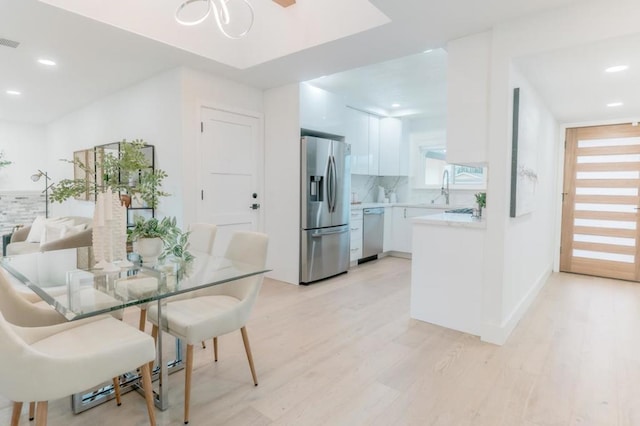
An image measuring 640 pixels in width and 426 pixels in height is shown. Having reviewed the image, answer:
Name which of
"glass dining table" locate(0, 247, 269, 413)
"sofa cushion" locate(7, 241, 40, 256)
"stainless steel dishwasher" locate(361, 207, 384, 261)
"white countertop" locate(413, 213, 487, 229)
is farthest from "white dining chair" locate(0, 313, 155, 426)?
"stainless steel dishwasher" locate(361, 207, 384, 261)

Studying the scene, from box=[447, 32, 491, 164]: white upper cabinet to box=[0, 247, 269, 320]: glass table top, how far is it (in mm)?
1926

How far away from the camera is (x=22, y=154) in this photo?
272 inches

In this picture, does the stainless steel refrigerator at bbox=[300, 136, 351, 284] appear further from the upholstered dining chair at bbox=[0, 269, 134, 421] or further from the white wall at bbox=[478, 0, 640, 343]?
the upholstered dining chair at bbox=[0, 269, 134, 421]

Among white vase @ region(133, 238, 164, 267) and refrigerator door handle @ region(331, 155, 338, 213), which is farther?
refrigerator door handle @ region(331, 155, 338, 213)

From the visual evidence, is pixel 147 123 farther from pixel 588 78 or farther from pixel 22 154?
pixel 22 154

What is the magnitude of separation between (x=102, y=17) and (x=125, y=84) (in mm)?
1832

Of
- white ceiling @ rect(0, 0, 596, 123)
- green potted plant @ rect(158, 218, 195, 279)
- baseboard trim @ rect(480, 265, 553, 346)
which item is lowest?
baseboard trim @ rect(480, 265, 553, 346)

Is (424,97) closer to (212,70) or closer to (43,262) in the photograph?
(212,70)

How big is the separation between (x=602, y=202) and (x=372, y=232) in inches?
124

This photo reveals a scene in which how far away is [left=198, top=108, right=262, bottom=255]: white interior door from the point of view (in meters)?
3.93

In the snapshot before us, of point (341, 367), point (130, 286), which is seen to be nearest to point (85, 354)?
point (130, 286)

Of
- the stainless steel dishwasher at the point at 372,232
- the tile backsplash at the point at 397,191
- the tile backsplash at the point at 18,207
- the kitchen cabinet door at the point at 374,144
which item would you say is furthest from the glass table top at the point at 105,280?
the tile backsplash at the point at 18,207

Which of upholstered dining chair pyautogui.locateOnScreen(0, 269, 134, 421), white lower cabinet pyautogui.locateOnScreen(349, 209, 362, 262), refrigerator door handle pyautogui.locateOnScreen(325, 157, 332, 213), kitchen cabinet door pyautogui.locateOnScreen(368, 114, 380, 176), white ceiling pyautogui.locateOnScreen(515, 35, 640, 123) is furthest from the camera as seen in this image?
kitchen cabinet door pyautogui.locateOnScreen(368, 114, 380, 176)

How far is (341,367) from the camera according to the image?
2312mm
